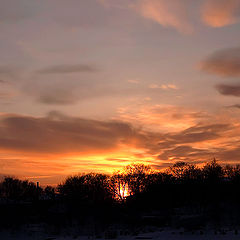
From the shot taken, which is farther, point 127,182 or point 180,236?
point 127,182

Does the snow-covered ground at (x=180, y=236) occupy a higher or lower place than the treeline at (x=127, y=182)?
lower

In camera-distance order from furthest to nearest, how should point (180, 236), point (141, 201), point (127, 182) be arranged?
point (127, 182), point (141, 201), point (180, 236)

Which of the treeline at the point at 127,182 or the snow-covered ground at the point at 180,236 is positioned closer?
the snow-covered ground at the point at 180,236

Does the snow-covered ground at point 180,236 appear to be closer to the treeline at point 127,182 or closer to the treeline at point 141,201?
the treeline at point 141,201

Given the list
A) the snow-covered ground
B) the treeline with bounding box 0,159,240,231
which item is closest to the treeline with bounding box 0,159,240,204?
the treeline with bounding box 0,159,240,231

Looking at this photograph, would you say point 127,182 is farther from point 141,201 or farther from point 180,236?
point 180,236

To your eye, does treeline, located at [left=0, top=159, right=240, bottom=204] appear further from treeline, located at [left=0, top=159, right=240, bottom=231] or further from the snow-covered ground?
the snow-covered ground

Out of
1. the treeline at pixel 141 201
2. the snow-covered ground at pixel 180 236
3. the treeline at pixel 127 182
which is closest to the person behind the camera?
the snow-covered ground at pixel 180 236

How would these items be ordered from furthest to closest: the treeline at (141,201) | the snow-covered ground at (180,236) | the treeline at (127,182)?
the treeline at (127,182) → the treeline at (141,201) → the snow-covered ground at (180,236)

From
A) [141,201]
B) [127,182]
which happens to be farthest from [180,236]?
[127,182]

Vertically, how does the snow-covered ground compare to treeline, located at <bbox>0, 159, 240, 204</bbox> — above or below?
below

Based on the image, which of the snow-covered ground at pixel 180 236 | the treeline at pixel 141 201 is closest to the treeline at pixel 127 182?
the treeline at pixel 141 201

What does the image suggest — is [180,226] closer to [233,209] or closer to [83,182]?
[233,209]

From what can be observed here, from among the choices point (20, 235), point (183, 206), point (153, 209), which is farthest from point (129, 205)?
point (20, 235)
